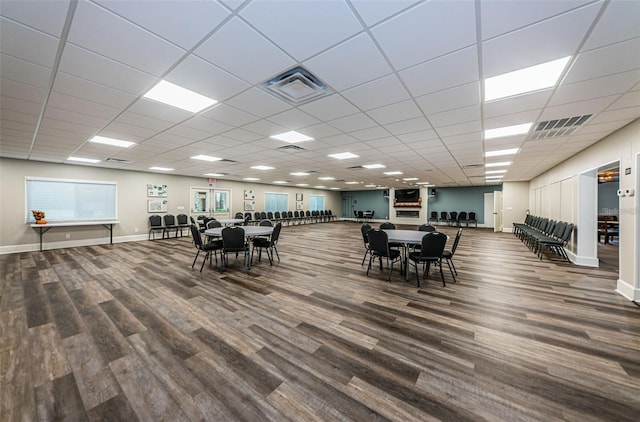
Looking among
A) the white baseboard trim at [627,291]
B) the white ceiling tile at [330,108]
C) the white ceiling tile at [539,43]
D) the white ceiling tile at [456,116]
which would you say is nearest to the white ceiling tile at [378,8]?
the white ceiling tile at [539,43]

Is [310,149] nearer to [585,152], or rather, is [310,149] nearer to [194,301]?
[194,301]

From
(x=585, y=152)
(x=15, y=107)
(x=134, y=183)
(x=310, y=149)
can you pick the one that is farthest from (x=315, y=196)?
(x=15, y=107)

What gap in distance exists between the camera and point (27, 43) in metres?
1.82

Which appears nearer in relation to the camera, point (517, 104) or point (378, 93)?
point (378, 93)

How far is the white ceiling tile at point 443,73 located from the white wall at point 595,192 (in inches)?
132

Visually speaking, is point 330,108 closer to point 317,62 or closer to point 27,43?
point 317,62

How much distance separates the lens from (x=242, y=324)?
2713 millimetres

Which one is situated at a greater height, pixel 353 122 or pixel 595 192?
pixel 353 122

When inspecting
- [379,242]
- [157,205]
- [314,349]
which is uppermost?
[157,205]

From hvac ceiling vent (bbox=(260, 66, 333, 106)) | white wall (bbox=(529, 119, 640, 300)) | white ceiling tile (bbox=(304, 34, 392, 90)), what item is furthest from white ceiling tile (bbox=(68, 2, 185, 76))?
white wall (bbox=(529, 119, 640, 300))

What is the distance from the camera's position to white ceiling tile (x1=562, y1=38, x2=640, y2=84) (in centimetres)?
186

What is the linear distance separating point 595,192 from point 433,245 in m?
4.47

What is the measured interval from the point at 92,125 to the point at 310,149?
12.4 ft

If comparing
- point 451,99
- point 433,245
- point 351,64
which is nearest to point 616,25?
point 451,99
